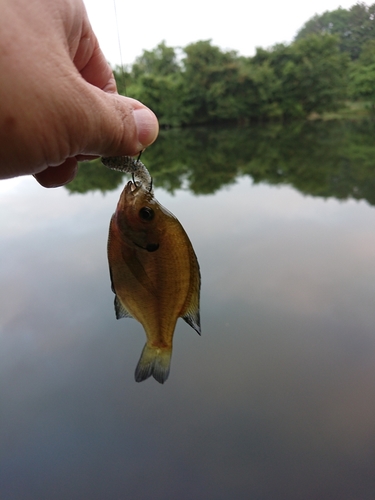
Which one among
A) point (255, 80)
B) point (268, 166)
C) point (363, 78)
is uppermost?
point (363, 78)

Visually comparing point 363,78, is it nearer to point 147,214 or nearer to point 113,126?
point 147,214

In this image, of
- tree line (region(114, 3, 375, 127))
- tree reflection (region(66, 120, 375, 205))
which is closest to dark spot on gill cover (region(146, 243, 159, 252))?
tree reflection (region(66, 120, 375, 205))

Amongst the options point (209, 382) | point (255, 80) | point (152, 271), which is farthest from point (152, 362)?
point (255, 80)

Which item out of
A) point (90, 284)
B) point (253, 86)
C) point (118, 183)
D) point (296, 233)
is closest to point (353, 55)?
point (253, 86)

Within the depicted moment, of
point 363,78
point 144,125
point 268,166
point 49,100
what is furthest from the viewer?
point 363,78

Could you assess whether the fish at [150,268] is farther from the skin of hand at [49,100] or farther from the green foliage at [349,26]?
the green foliage at [349,26]

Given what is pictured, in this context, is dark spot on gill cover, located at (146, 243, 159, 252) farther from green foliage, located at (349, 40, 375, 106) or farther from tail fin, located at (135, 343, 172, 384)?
green foliage, located at (349, 40, 375, 106)

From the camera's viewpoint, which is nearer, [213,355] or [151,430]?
[151,430]

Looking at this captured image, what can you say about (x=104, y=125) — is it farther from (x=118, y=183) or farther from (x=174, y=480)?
(x=118, y=183)
